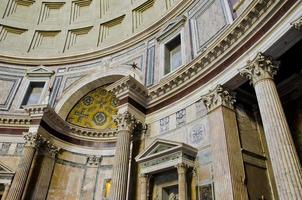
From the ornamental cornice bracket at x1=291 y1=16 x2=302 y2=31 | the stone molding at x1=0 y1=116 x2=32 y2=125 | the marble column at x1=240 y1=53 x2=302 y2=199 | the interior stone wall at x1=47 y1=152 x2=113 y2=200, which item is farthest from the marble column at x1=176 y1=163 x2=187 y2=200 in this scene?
the stone molding at x1=0 y1=116 x2=32 y2=125

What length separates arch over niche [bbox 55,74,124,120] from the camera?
1448 cm

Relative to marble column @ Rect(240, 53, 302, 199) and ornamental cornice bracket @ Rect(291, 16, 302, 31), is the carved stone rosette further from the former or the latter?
ornamental cornice bracket @ Rect(291, 16, 302, 31)

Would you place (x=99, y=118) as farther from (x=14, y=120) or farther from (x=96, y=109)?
(x=14, y=120)

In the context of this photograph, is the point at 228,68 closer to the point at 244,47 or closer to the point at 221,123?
the point at 244,47

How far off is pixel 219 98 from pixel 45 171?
9.06 meters

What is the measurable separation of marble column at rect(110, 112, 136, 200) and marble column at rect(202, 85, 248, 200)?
3097mm

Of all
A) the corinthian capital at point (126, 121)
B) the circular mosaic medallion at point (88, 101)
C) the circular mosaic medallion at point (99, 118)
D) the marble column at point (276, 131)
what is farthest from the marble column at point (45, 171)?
the marble column at point (276, 131)

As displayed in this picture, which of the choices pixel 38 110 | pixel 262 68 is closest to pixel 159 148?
pixel 262 68

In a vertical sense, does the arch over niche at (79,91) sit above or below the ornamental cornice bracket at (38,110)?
above

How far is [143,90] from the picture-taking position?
35.4 feet

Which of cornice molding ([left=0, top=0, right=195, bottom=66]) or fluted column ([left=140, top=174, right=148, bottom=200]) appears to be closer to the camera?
fluted column ([left=140, top=174, right=148, bottom=200])

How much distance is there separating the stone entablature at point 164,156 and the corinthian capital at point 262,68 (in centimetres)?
292

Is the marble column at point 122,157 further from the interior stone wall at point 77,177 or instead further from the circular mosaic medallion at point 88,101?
the circular mosaic medallion at point 88,101

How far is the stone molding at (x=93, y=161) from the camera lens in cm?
1364
